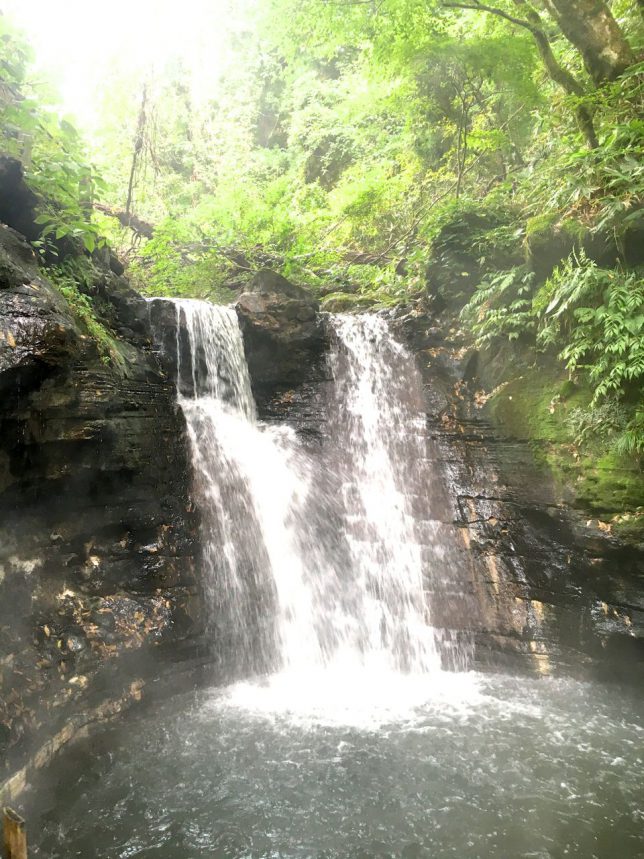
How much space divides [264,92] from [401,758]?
23.9 meters

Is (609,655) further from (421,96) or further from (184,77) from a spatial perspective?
(184,77)

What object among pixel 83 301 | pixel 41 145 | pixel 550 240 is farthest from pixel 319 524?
pixel 41 145

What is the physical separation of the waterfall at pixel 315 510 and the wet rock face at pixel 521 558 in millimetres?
670

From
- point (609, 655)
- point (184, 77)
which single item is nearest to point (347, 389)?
point (609, 655)

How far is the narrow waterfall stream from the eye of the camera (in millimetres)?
4254

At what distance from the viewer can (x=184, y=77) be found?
1808cm

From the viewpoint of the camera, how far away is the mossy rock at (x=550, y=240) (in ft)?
25.7

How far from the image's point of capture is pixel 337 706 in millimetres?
6215

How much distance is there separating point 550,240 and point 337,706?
7.71 meters

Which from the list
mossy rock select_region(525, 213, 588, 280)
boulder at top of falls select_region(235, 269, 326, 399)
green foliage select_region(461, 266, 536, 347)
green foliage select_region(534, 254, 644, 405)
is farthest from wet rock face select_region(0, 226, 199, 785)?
mossy rock select_region(525, 213, 588, 280)

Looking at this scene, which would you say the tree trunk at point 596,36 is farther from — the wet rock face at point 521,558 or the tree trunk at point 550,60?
the wet rock face at point 521,558

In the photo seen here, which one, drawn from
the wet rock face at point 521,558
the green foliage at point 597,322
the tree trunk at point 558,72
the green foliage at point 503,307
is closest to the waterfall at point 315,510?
the wet rock face at point 521,558

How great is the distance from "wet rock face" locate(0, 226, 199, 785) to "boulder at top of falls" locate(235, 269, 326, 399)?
9.50 ft

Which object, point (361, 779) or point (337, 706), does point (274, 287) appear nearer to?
point (337, 706)
